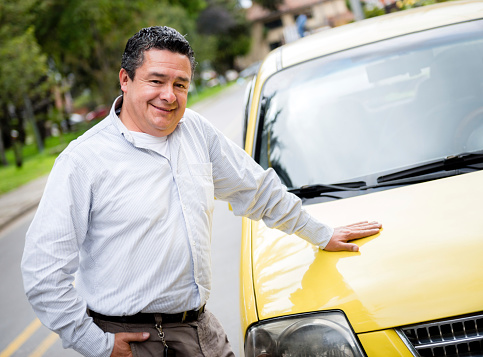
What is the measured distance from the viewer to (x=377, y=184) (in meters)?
2.54

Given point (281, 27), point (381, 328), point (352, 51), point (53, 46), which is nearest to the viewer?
point (381, 328)

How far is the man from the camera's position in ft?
6.10

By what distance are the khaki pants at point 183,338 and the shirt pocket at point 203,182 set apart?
0.45m

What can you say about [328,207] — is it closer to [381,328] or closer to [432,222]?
[432,222]

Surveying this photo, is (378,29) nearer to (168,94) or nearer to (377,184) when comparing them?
Answer: (377,184)

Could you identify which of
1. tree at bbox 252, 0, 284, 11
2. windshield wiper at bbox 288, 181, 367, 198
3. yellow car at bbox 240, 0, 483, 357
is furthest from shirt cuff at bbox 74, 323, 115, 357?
tree at bbox 252, 0, 284, 11

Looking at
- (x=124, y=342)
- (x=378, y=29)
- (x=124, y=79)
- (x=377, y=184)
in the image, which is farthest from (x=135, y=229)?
(x=378, y=29)

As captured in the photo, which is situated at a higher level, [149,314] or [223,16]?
[149,314]

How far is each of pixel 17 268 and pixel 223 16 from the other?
47.4 m

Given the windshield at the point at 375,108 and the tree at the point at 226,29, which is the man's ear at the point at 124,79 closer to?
the windshield at the point at 375,108

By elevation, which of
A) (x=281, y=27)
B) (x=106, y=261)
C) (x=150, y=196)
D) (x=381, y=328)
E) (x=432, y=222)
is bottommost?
(x=281, y=27)

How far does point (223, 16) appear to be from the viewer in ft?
170

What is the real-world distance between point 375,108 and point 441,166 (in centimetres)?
62

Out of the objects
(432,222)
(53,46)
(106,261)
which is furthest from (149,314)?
(53,46)
